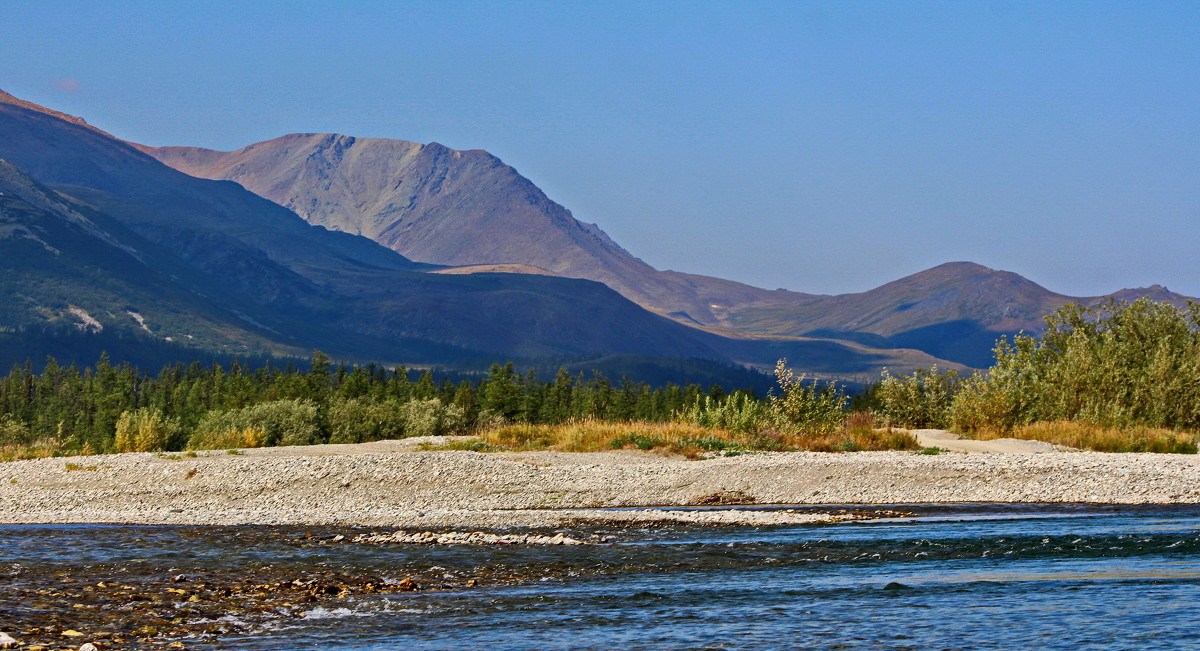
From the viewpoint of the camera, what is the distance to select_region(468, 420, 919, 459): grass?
39906 mm

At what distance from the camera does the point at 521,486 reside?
31734 millimetres

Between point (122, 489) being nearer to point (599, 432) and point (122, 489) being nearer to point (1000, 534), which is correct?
point (599, 432)

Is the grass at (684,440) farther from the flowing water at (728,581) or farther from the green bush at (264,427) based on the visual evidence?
the flowing water at (728,581)

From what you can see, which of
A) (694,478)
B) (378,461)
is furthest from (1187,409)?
(378,461)

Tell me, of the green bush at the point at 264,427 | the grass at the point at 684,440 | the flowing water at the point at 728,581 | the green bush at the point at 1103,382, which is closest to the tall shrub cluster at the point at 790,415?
the grass at the point at 684,440

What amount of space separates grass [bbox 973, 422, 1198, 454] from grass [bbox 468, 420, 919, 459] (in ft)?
15.4

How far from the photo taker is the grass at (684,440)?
3991 centimetres

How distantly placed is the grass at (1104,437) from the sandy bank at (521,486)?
289 cm

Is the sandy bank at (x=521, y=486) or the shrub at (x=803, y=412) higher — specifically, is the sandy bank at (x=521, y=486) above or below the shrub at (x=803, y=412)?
below

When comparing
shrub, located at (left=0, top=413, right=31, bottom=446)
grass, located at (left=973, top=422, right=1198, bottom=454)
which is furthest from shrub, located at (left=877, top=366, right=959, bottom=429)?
shrub, located at (left=0, top=413, right=31, bottom=446)

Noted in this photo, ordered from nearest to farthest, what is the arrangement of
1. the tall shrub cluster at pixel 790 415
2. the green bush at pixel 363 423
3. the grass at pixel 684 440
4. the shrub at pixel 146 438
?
the grass at pixel 684 440, the tall shrub cluster at pixel 790 415, the shrub at pixel 146 438, the green bush at pixel 363 423

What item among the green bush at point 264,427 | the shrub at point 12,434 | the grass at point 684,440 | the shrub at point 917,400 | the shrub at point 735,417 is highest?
the shrub at point 917,400

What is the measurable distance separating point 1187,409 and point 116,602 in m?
40.4

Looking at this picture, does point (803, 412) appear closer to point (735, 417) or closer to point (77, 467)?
point (735, 417)
